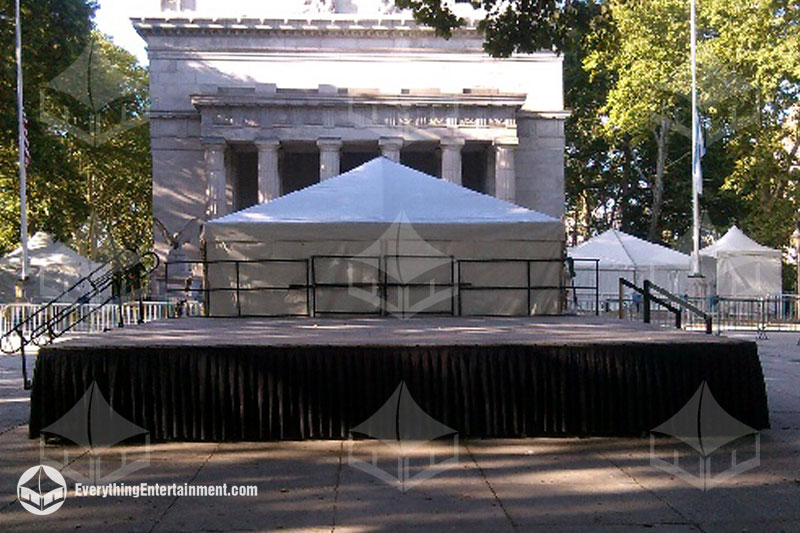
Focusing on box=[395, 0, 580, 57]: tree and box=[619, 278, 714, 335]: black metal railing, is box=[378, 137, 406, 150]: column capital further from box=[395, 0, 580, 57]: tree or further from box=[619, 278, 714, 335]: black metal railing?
box=[619, 278, 714, 335]: black metal railing

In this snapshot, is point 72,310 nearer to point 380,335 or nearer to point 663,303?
point 380,335

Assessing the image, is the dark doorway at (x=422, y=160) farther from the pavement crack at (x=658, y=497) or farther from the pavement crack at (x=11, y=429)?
the pavement crack at (x=658, y=497)

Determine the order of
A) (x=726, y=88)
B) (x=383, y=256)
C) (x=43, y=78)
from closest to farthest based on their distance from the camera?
1. (x=383, y=256)
2. (x=43, y=78)
3. (x=726, y=88)

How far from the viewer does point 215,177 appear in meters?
38.6

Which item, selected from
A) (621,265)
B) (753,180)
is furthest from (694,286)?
(753,180)

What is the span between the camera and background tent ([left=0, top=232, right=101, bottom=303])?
1620 inches

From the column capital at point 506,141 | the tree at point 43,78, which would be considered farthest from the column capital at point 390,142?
the tree at point 43,78

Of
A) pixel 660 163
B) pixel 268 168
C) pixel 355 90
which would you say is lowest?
pixel 268 168

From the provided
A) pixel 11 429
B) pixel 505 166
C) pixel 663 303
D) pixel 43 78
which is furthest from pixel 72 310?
pixel 505 166

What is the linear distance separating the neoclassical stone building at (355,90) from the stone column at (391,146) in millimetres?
72

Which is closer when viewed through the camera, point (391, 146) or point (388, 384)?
point (388, 384)

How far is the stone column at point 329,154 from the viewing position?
38.7 meters

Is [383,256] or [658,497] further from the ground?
[383,256]

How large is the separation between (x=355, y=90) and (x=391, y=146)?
352 centimetres
